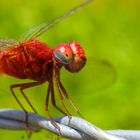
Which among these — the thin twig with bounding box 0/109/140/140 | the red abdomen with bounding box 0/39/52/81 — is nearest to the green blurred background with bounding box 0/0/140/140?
the red abdomen with bounding box 0/39/52/81

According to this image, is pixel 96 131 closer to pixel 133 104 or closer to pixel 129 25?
pixel 133 104

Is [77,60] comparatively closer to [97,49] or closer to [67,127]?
[67,127]

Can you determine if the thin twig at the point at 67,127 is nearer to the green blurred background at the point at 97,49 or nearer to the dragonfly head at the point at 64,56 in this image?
the dragonfly head at the point at 64,56

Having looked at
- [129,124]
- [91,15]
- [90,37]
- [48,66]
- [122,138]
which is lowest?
[122,138]

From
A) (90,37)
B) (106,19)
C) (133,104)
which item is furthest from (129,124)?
(106,19)

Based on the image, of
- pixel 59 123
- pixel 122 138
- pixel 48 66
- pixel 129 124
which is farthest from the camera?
pixel 129 124

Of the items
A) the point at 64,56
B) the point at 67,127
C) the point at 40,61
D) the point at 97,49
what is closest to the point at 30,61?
the point at 40,61

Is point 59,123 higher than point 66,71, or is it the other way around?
point 66,71
